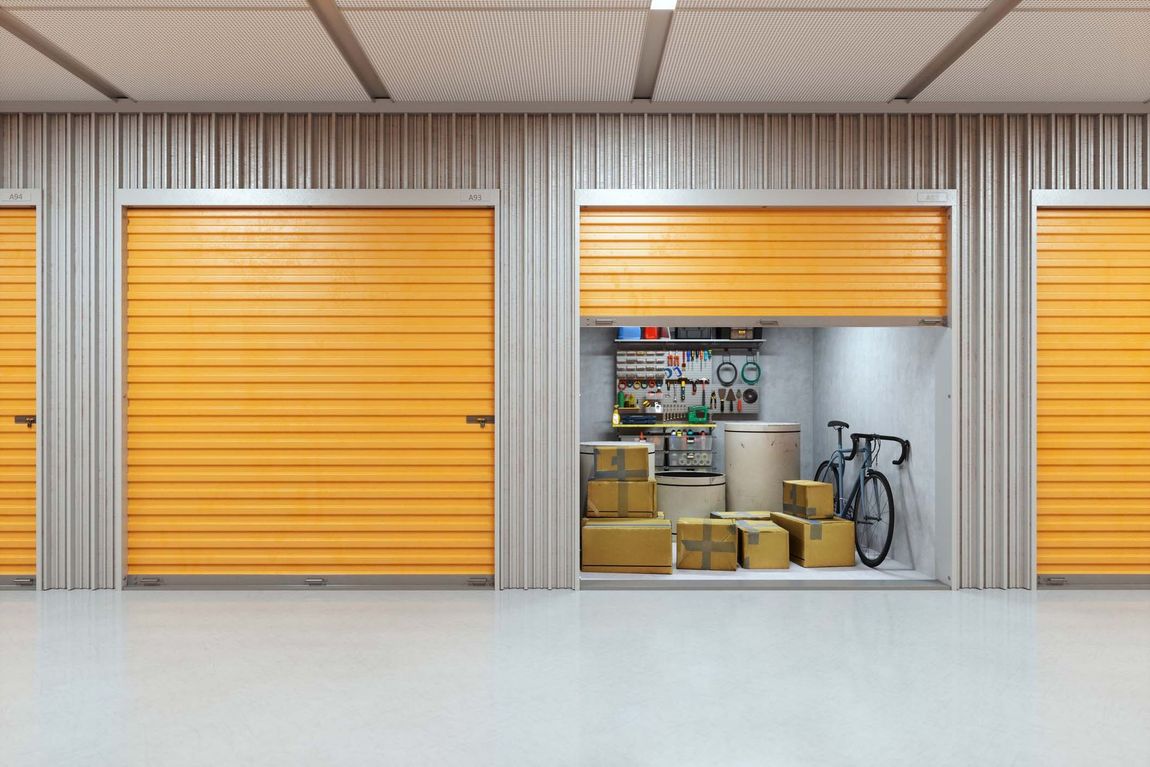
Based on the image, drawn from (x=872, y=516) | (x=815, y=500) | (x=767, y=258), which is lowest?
(x=872, y=516)

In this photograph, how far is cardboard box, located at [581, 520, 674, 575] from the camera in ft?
18.0

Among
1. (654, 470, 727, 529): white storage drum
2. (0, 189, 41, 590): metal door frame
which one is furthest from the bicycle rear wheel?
(0, 189, 41, 590): metal door frame

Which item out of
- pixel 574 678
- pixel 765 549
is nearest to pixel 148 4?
pixel 574 678

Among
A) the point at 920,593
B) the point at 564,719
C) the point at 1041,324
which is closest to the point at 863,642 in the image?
the point at 920,593

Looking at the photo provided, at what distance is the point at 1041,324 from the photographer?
17.5 ft

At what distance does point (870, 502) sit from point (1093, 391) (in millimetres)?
1811

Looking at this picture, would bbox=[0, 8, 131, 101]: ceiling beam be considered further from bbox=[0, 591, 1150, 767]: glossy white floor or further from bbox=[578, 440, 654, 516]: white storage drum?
bbox=[578, 440, 654, 516]: white storage drum

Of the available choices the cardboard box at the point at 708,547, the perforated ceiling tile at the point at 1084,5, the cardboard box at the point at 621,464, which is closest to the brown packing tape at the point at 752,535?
the cardboard box at the point at 708,547

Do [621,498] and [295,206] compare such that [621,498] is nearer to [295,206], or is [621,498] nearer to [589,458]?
[589,458]

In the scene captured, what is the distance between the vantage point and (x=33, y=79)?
15.7 ft

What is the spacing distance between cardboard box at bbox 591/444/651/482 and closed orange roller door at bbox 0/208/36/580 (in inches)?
150

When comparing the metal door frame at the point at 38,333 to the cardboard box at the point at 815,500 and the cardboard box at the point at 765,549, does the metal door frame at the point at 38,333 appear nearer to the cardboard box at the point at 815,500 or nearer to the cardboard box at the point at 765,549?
the cardboard box at the point at 765,549

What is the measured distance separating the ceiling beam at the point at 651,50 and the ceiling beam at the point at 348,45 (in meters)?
1.55

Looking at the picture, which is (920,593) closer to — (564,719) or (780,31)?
(564,719)
